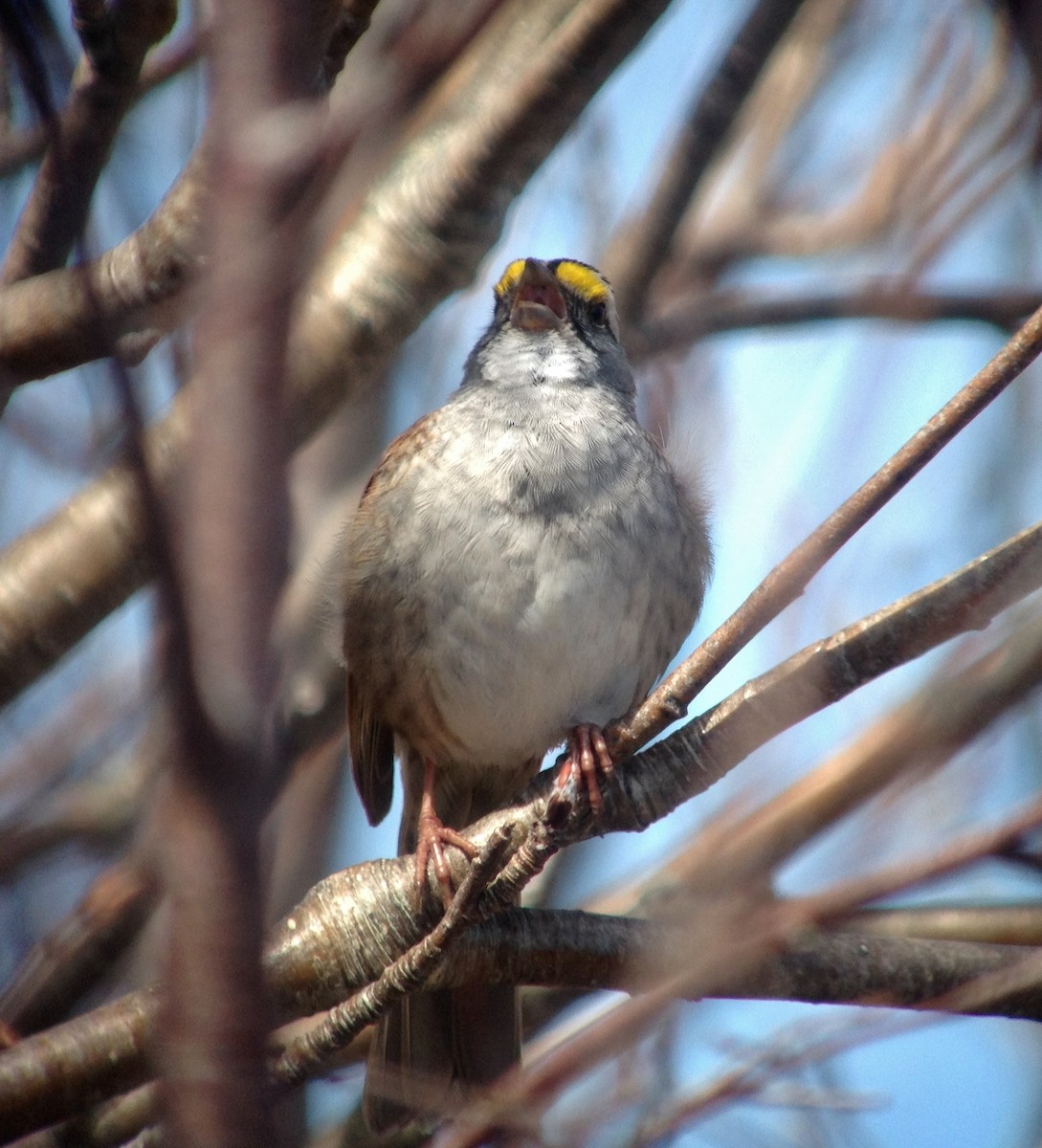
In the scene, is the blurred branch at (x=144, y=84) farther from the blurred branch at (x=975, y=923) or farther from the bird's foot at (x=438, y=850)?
the blurred branch at (x=975, y=923)

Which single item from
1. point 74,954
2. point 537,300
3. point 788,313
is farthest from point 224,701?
point 788,313

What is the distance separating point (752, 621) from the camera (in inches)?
101

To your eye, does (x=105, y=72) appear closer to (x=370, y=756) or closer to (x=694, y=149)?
(x=370, y=756)

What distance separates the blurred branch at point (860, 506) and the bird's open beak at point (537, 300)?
2496mm

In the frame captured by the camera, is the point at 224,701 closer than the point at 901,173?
Yes

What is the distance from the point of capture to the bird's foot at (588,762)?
2.90 meters

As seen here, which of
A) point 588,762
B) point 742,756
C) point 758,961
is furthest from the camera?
point 588,762

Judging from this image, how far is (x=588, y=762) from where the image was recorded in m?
3.28

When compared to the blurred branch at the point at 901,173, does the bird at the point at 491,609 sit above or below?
below

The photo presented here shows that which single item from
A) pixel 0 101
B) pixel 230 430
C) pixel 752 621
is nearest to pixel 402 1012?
pixel 752 621

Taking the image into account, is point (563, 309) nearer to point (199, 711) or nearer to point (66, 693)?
point (66, 693)

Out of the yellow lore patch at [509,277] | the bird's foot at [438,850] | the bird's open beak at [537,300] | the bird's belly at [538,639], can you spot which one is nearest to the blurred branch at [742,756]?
the bird's foot at [438,850]

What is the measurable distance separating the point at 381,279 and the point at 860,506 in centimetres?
187

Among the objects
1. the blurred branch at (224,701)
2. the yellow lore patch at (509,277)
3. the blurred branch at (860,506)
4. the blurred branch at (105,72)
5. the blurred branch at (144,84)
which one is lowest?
the blurred branch at (224,701)
